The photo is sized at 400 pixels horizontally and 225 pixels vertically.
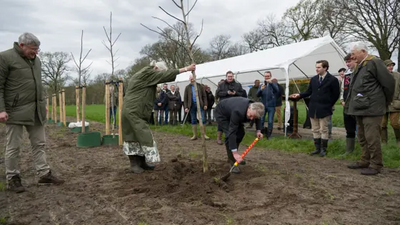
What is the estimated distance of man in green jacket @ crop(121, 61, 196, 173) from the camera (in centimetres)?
419

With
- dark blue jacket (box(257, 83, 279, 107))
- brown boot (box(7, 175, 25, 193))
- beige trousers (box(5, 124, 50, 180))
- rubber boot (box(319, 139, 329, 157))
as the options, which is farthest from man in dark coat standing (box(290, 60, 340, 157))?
brown boot (box(7, 175, 25, 193))

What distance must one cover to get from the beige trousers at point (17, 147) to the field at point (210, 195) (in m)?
0.27

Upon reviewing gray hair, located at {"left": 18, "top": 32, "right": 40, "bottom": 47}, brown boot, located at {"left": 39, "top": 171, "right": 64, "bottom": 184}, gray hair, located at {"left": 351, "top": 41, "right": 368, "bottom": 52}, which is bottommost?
brown boot, located at {"left": 39, "top": 171, "right": 64, "bottom": 184}

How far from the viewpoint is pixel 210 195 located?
3.40 metres

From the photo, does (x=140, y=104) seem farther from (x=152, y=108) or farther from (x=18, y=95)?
(x=18, y=95)

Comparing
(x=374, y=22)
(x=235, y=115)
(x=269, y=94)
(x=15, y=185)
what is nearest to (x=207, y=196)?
(x=235, y=115)

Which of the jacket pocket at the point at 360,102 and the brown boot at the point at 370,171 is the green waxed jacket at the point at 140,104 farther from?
the brown boot at the point at 370,171

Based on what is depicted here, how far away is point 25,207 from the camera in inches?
120

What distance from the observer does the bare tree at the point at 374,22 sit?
758 inches

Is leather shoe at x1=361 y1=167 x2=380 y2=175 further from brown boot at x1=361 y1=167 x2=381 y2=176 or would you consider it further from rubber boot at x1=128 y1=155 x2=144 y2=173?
rubber boot at x1=128 y1=155 x2=144 y2=173

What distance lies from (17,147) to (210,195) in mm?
2559

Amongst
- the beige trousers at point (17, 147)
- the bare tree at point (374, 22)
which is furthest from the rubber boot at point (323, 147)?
the bare tree at point (374, 22)

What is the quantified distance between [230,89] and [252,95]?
11.3 ft

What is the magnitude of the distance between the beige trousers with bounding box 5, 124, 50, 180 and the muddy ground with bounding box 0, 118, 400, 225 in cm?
28
